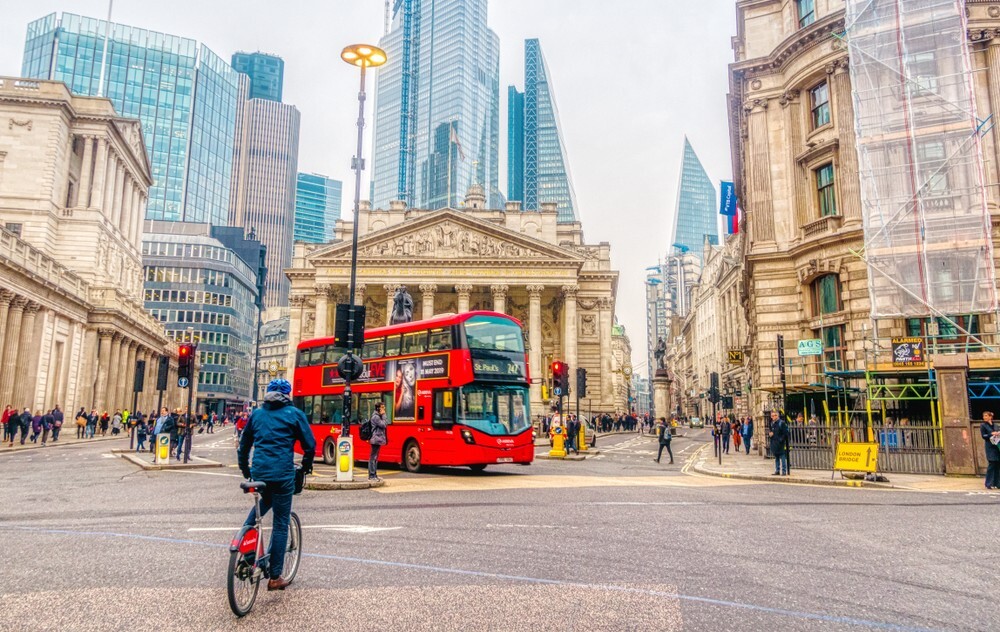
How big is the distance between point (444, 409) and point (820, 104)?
66.2 ft

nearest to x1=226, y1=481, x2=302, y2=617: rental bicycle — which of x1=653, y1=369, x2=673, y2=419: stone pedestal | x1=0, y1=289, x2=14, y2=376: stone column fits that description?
x1=0, y1=289, x2=14, y2=376: stone column

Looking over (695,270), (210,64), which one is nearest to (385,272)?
(210,64)

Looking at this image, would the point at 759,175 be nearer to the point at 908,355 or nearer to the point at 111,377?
the point at 908,355

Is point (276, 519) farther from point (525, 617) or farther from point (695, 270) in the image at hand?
point (695, 270)

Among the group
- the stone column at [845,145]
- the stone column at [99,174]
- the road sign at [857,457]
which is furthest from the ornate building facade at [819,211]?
the stone column at [99,174]

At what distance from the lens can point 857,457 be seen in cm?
1714

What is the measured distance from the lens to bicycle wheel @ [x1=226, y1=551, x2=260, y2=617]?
4.70 meters

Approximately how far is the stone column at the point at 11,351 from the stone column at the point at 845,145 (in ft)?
127

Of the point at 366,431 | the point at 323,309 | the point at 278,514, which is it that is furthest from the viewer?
the point at 323,309

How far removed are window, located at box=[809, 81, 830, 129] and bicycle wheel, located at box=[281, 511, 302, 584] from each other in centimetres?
2740

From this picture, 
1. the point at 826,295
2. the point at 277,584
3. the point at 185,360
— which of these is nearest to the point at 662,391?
the point at 826,295

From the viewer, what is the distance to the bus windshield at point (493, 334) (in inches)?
742

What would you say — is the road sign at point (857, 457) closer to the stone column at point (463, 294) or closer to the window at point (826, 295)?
the window at point (826, 295)

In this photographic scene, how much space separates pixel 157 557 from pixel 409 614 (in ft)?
11.5
